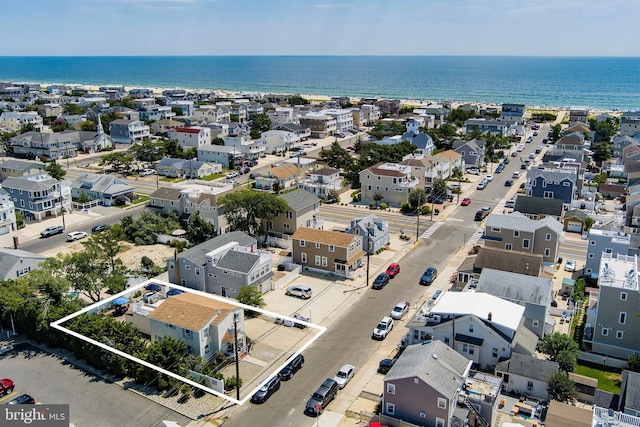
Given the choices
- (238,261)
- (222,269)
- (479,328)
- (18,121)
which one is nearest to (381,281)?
(238,261)

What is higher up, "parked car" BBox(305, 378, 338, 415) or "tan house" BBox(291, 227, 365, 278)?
"tan house" BBox(291, 227, 365, 278)

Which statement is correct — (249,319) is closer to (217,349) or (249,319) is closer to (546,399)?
(217,349)

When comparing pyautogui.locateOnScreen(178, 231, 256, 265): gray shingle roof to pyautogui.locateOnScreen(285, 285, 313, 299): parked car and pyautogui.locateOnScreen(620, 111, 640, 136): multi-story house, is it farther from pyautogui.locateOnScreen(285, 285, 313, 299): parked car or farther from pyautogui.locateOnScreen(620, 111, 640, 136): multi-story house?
pyautogui.locateOnScreen(620, 111, 640, 136): multi-story house

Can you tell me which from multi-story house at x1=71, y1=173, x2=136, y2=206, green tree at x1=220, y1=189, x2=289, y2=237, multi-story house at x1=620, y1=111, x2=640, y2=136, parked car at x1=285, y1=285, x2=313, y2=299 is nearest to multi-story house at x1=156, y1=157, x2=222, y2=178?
multi-story house at x1=71, y1=173, x2=136, y2=206

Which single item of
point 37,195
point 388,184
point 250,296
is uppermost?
point 388,184

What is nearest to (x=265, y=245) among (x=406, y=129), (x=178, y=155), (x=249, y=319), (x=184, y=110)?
(x=249, y=319)

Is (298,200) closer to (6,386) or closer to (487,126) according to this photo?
(6,386)
